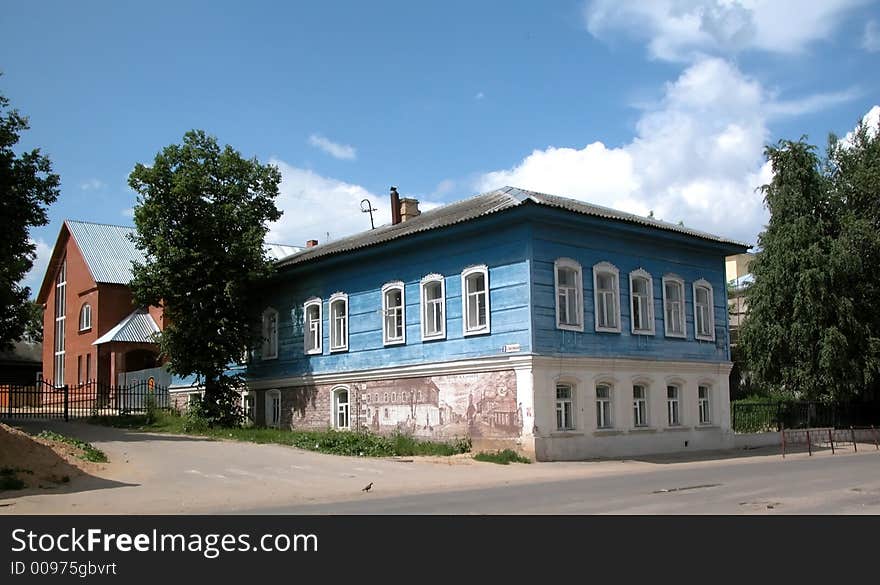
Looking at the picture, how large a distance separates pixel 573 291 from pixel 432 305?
13.8ft

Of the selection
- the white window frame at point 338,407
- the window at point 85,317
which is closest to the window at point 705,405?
the white window frame at point 338,407

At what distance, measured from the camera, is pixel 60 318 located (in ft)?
165

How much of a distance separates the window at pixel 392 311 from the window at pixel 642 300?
6970mm

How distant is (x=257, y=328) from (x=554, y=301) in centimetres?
1403

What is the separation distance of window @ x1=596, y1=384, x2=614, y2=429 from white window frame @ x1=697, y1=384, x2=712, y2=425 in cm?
461

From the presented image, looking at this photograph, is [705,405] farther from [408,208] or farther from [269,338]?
[269,338]

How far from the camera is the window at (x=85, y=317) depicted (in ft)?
151

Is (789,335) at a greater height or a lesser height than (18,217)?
lesser

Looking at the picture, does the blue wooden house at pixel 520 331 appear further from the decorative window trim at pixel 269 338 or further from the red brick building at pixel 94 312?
the red brick building at pixel 94 312

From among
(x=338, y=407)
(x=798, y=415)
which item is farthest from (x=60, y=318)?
(x=798, y=415)

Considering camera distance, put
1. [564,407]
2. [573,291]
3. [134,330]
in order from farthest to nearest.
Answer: [134,330] < [573,291] < [564,407]
